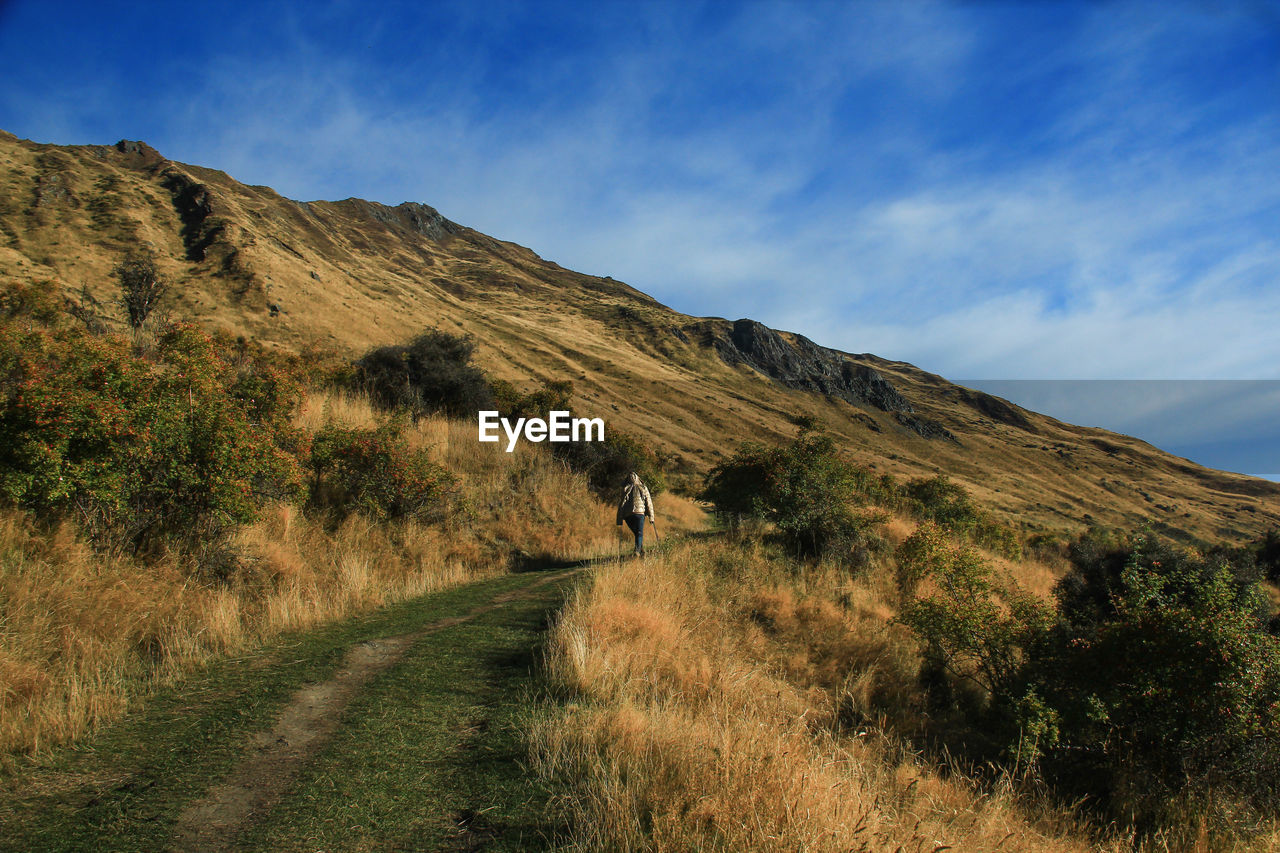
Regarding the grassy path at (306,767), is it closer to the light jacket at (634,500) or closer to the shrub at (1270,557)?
the light jacket at (634,500)

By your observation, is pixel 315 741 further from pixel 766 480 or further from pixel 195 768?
pixel 766 480

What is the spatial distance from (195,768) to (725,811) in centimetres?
323

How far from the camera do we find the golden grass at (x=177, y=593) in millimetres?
4496

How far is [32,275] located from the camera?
1937 inches

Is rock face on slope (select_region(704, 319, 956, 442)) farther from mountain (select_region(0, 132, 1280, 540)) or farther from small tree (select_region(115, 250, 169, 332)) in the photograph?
small tree (select_region(115, 250, 169, 332))

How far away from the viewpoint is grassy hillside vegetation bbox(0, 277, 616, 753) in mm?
5195

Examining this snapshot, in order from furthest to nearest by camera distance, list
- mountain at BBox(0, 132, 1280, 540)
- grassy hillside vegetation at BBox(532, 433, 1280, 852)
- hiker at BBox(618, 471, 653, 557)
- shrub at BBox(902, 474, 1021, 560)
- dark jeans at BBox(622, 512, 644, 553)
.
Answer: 1. mountain at BBox(0, 132, 1280, 540)
2. shrub at BBox(902, 474, 1021, 560)
3. hiker at BBox(618, 471, 653, 557)
4. dark jeans at BBox(622, 512, 644, 553)
5. grassy hillside vegetation at BBox(532, 433, 1280, 852)

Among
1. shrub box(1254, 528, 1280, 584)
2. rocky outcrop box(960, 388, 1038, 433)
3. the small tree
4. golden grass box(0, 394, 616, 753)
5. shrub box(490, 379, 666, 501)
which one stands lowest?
shrub box(1254, 528, 1280, 584)

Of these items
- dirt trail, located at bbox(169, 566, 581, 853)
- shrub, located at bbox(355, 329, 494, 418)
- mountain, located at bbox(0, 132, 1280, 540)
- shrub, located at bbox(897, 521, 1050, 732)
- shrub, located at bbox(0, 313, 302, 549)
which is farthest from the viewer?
mountain, located at bbox(0, 132, 1280, 540)

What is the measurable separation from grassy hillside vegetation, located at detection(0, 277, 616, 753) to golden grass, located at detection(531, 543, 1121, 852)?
3.43m

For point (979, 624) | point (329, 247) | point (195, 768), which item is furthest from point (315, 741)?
point (329, 247)

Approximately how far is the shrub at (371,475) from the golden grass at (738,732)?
444 centimetres

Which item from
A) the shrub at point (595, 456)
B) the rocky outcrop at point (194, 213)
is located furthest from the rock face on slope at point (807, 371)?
the shrub at point (595, 456)
